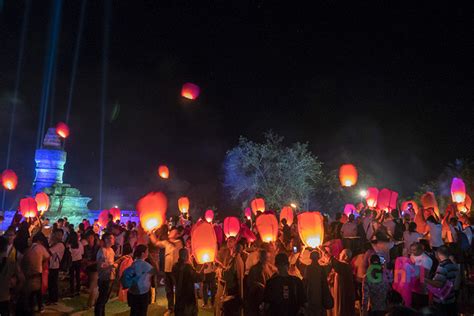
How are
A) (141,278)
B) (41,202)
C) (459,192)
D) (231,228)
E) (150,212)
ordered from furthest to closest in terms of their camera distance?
(41,202) < (459,192) < (231,228) < (150,212) < (141,278)

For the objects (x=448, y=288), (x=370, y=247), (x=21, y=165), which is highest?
(x=21, y=165)

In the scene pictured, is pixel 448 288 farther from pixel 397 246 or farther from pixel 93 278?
pixel 93 278

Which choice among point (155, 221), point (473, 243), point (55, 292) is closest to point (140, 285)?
point (155, 221)

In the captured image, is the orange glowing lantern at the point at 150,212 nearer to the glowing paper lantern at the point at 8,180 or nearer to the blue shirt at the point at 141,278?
the blue shirt at the point at 141,278

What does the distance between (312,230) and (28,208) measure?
1328 cm

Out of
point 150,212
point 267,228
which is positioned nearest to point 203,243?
point 267,228

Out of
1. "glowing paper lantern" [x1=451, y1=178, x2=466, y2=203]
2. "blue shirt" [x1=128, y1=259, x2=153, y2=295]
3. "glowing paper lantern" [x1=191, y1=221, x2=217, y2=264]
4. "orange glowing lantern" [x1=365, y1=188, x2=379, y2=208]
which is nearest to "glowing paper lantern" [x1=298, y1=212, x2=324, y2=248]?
"glowing paper lantern" [x1=191, y1=221, x2=217, y2=264]

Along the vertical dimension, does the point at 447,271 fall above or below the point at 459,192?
below

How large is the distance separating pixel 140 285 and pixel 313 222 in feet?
11.7

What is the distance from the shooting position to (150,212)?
418 inches

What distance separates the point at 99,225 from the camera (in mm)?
18344

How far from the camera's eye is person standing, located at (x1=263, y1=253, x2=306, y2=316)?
5.41 m

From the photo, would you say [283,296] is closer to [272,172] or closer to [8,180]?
[8,180]

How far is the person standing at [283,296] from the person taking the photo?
5406mm
